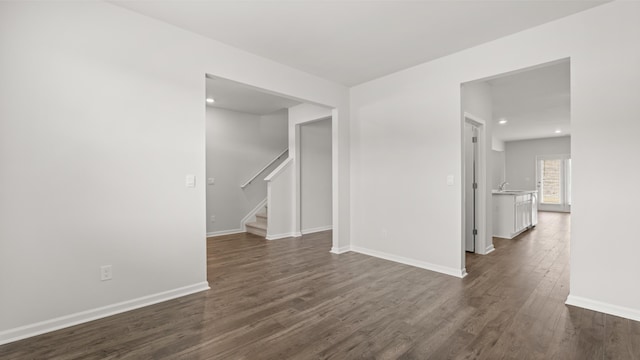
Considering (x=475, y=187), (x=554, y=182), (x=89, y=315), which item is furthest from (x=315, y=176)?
(x=554, y=182)

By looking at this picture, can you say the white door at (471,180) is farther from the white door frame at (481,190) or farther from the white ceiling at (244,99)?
the white ceiling at (244,99)

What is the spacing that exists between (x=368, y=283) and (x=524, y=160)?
35.9ft

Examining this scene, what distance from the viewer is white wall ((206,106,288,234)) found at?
6.06 meters

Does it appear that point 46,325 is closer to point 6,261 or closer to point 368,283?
point 6,261

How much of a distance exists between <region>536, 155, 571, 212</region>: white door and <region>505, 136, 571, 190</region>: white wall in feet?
0.61

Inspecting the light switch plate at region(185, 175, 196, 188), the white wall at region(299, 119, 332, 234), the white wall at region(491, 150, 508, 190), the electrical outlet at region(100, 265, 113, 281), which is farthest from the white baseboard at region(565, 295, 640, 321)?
the white wall at region(491, 150, 508, 190)

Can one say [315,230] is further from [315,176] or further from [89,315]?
[89,315]

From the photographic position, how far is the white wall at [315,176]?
6105 millimetres

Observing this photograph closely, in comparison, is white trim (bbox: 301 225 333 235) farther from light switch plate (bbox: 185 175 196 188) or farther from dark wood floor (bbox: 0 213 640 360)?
light switch plate (bbox: 185 175 196 188)

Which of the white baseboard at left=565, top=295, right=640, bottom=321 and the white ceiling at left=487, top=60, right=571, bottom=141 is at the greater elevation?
the white ceiling at left=487, top=60, right=571, bottom=141

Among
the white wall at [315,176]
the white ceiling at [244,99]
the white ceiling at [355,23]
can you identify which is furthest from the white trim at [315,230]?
the white ceiling at [355,23]

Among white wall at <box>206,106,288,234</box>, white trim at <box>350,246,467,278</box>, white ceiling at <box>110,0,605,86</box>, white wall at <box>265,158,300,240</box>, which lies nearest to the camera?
white ceiling at <box>110,0,605,86</box>

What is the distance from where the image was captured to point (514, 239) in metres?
5.53

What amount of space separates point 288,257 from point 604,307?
11.4 feet
